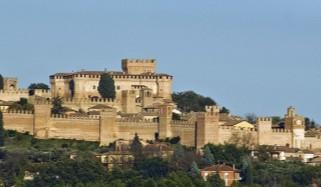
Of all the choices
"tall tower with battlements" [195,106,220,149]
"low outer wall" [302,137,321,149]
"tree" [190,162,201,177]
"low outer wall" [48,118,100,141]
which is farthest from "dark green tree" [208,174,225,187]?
"low outer wall" [302,137,321,149]

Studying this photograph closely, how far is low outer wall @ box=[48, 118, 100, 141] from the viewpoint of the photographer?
95438 mm

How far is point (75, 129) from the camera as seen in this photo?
95.4 metres

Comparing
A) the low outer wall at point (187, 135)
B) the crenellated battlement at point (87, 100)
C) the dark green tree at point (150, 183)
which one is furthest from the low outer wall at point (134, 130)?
the dark green tree at point (150, 183)

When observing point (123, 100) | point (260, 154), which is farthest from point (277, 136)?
point (123, 100)

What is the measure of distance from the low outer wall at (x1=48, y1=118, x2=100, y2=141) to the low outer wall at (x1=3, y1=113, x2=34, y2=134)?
797 millimetres

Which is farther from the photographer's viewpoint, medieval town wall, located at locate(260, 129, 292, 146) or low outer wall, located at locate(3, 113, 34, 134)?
low outer wall, located at locate(3, 113, 34, 134)

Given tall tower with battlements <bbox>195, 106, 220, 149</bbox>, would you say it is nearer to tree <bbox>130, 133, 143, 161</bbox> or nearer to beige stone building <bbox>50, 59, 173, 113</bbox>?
tree <bbox>130, 133, 143, 161</bbox>

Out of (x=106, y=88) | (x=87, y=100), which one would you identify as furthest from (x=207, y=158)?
(x=87, y=100)

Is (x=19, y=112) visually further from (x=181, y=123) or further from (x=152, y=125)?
(x=181, y=123)

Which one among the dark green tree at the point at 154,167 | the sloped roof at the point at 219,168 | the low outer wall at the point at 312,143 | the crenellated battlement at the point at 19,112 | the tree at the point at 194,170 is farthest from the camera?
the low outer wall at the point at 312,143

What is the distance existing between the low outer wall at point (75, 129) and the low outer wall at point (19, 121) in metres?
0.80

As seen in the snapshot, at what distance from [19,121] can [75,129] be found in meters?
2.16

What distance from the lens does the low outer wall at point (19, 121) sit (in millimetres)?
96000

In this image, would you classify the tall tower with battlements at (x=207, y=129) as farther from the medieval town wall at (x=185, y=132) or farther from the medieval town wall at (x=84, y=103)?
the medieval town wall at (x=84, y=103)
